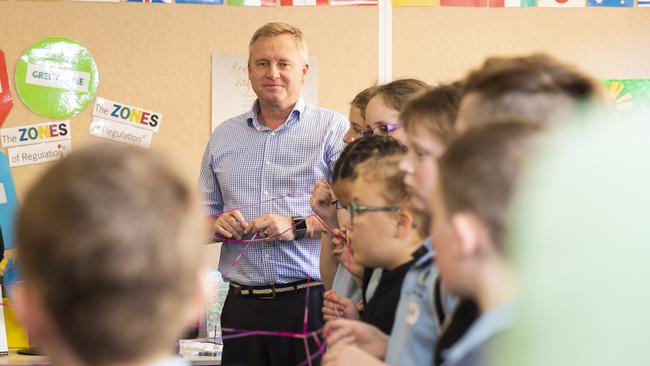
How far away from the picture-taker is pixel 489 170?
1.07 meters

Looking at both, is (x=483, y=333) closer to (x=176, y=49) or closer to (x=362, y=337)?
(x=362, y=337)

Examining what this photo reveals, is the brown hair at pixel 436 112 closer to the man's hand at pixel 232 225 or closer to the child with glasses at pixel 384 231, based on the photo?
the child with glasses at pixel 384 231

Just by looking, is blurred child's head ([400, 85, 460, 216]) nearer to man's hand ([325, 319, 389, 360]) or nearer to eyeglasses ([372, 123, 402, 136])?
man's hand ([325, 319, 389, 360])

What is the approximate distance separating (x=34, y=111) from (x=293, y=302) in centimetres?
167

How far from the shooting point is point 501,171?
107 centimetres

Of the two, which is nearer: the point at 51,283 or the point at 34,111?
the point at 51,283

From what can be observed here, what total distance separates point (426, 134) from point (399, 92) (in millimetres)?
709

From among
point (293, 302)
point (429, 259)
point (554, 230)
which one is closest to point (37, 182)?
point (554, 230)

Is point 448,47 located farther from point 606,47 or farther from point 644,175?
point 644,175

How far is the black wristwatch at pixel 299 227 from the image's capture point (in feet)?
9.84

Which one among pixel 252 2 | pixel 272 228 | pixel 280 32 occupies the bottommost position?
pixel 272 228

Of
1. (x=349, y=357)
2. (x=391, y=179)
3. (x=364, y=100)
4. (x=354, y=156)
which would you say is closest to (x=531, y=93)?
(x=349, y=357)

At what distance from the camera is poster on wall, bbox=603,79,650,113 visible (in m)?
4.03

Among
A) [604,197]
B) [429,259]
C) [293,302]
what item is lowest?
[293,302]
